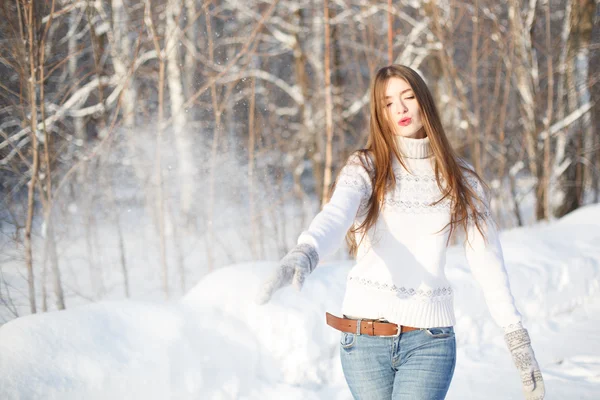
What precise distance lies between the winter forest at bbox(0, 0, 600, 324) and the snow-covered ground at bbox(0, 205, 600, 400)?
1.21 meters

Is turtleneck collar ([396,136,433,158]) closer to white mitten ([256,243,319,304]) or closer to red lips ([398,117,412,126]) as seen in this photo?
red lips ([398,117,412,126])

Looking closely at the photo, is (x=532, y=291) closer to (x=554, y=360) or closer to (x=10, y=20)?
(x=554, y=360)

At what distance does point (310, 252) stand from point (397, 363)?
584 millimetres

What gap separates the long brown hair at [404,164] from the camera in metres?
1.80

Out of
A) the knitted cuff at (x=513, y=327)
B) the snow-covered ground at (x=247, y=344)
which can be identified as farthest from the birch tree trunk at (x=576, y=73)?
the knitted cuff at (x=513, y=327)

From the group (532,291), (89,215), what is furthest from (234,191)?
(532,291)

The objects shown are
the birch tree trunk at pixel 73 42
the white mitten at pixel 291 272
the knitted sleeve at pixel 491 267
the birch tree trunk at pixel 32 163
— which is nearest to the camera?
the white mitten at pixel 291 272

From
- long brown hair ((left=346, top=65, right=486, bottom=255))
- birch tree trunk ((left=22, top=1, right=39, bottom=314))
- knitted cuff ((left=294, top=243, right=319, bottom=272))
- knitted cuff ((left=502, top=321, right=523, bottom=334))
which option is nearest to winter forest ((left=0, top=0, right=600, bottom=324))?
birch tree trunk ((left=22, top=1, right=39, bottom=314))

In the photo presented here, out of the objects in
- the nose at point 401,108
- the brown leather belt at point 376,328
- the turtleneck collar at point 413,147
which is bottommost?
the brown leather belt at point 376,328

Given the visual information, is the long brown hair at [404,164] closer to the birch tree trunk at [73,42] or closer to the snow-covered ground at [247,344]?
the snow-covered ground at [247,344]

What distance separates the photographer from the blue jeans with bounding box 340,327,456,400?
1737 mm

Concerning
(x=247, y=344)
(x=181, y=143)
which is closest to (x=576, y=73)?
(x=181, y=143)

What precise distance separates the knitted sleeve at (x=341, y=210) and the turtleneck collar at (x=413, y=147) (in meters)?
0.16

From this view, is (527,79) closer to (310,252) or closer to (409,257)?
(409,257)
